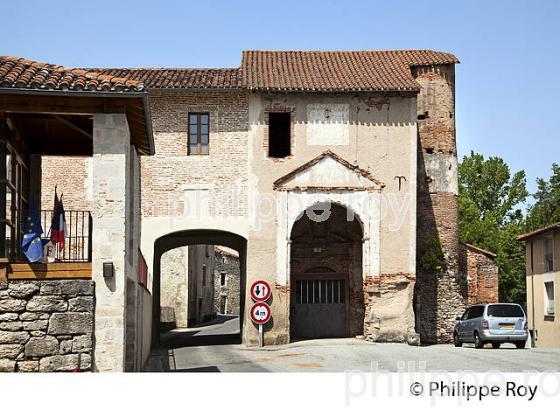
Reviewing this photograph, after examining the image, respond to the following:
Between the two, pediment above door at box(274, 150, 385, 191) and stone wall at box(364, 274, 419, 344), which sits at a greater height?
pediment above door at box(274, 150, 385, 191)

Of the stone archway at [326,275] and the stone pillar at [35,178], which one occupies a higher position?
the stone pillar at [35,178]

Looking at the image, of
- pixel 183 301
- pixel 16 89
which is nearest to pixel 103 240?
pixel 16 89

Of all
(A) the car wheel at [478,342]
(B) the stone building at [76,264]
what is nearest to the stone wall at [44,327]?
(B) the stone building at [76,264]

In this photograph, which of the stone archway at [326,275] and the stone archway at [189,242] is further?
the stone archway at [326,275]

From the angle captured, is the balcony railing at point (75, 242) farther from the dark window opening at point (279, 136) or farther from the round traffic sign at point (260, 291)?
the dark window opening at point (279, 136)

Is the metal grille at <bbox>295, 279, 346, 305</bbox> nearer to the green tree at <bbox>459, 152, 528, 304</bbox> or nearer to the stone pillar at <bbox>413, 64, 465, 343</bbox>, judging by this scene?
the stone pillar at <bbox>413, 64, 465, 343</bbox>

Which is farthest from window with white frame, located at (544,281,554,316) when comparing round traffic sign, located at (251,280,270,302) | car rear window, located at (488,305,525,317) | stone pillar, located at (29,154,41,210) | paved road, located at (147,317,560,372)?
stone pillar, located at (29,154,41,210)

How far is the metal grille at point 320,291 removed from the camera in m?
33.6

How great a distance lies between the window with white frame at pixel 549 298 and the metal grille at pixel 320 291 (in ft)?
34.6

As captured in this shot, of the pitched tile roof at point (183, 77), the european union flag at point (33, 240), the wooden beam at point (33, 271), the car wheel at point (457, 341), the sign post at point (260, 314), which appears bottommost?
the car wheel at point (457, 341)

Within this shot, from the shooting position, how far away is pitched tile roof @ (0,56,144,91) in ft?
48.5

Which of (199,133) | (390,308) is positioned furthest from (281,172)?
(390,308)

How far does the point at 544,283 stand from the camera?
39.2 metres

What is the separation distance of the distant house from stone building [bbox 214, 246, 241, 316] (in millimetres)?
34297
